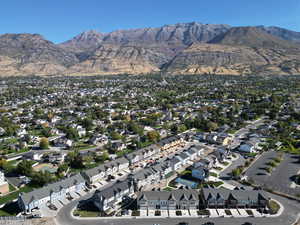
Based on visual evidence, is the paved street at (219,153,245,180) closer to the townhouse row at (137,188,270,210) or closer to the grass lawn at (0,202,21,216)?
the townhouse row at (137,188,270,210)

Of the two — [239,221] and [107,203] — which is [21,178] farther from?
[239,221]

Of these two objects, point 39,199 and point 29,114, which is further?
point 29,114

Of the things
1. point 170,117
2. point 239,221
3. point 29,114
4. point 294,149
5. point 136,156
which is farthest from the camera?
point 29,114

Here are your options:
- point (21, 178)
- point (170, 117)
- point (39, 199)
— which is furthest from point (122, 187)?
point (170, 117)

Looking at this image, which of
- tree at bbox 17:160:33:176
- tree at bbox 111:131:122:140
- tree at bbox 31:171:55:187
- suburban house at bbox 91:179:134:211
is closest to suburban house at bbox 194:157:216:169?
suburban house at bbox 91:179:134:211

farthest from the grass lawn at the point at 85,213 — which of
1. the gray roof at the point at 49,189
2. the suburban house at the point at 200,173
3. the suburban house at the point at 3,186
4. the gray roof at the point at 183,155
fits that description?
the gray roof at the point at 183,155

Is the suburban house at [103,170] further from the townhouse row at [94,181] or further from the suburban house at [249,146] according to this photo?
the suburban house at [249,146]
